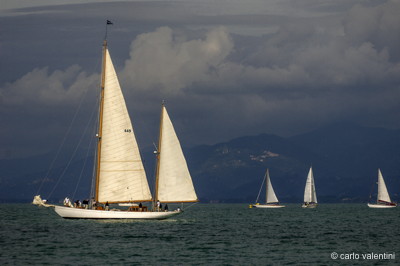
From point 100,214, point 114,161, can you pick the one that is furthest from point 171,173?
point 100,214

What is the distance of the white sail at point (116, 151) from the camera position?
89.6m

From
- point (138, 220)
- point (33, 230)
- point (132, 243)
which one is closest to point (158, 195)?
point (138, 220)

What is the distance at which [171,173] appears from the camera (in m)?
95.4

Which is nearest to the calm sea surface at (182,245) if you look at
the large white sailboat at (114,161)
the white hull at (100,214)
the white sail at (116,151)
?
the white hull at (100,214)

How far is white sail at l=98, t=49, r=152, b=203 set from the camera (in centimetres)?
8962

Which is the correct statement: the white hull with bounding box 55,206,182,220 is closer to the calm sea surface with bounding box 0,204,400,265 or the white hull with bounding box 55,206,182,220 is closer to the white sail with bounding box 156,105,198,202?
the calm sea surface with bounding box 0,204,400,265

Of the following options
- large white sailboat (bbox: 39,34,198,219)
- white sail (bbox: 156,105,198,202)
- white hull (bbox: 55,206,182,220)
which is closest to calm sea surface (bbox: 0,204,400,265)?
white hull (bbox: 55,206,182,220)

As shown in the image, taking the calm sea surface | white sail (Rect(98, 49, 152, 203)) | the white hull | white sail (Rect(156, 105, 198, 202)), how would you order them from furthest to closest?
white sail (Rect(156, 105, 198, 202)), the white hull, white sail (Rect(98, 49, 152, 203)), the calm sea surface

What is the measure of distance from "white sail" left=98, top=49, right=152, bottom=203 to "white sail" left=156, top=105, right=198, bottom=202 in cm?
464

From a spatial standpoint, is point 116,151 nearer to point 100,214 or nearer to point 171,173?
point 100,214

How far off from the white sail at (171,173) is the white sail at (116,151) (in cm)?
464

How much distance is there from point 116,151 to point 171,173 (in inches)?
342

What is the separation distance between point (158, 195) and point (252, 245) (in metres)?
27.0

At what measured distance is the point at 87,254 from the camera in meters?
61.7
